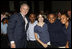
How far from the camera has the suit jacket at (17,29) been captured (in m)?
3.00

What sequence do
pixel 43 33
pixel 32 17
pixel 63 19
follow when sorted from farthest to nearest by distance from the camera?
pixel 32 17, pixel 43 33, pixel 63 19

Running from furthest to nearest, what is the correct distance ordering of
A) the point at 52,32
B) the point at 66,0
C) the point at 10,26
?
the point at 66,0 < the point at 52,32 < the point at 10,26

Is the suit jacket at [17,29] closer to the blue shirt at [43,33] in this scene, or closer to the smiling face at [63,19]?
the blue shirt at [43,33]

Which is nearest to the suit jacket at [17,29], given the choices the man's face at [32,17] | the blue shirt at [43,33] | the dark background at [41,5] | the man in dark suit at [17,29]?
the man in dark suit at [17,29]

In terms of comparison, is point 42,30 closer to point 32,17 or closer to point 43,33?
point 43,33

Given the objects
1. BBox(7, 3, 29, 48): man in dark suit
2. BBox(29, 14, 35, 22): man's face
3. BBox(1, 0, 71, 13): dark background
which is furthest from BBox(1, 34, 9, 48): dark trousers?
BBox(1, 0, 71, 13): dark background

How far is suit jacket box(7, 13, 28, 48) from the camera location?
3.00 meters

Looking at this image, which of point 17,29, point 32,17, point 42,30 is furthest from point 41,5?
point 17,29

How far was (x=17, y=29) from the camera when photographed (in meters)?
3.08

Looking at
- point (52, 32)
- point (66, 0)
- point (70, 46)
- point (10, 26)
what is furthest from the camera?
point (66, 0)

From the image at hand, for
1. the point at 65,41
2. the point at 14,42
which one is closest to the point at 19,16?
the point at 14,42

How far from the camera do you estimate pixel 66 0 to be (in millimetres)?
11320

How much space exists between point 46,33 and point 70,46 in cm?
57

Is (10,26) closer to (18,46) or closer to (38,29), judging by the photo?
(18,46)
